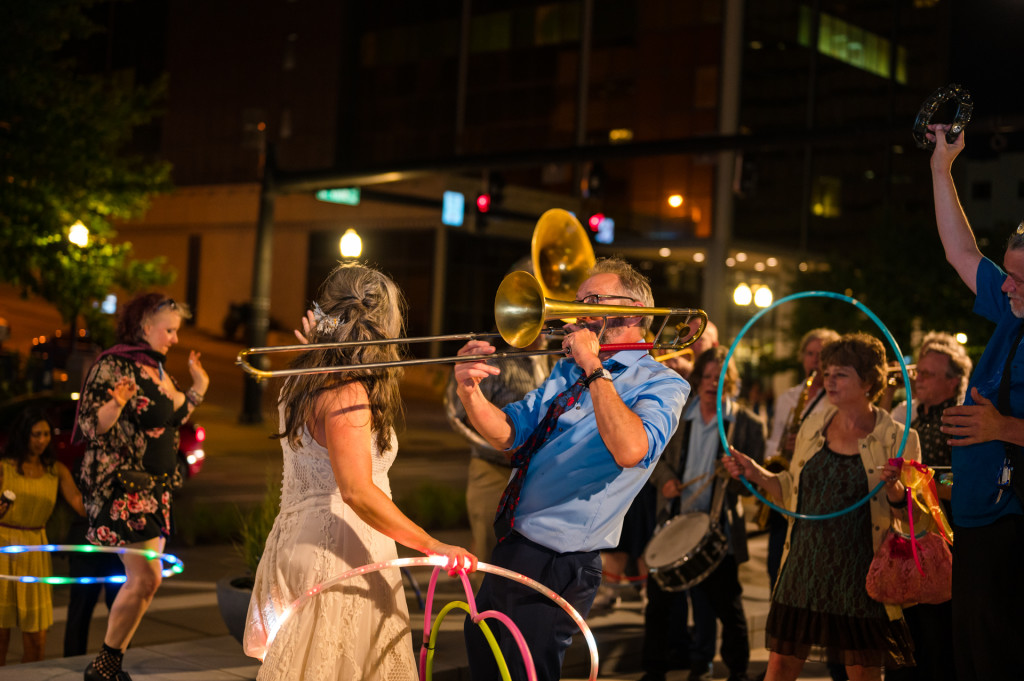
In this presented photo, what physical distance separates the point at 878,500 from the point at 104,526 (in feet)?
13.2

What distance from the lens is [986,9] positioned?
28.0 feet

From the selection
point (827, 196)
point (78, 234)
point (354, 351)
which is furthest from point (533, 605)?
point (827, 196)

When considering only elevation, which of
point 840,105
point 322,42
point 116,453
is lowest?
point 116,453

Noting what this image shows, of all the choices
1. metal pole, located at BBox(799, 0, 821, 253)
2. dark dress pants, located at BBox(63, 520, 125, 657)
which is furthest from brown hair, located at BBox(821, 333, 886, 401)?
metal pole, located at BBox(799, 0, 821, 253)

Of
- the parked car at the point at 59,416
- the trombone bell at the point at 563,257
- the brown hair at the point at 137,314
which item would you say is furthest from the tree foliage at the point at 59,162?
the trombone bell at the point at 563,257

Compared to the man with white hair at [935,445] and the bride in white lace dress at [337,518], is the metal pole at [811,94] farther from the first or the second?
the bride in white lace dress at [337,518]

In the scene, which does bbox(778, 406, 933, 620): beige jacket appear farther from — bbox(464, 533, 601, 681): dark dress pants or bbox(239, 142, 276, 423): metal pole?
bbox(239, 142, 276, 423): metal pole

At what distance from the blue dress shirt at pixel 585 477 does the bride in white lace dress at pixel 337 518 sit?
0.53 m

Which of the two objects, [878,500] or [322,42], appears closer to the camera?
[878,500]

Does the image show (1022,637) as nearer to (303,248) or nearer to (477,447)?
(477,447)

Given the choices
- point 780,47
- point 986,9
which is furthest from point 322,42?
point 986,9

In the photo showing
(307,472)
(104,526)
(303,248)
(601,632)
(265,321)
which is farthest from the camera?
(303,248)

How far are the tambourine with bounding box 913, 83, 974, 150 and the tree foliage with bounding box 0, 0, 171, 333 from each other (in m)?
13.1

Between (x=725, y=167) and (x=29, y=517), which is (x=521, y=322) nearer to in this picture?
(x=29, y=517)
